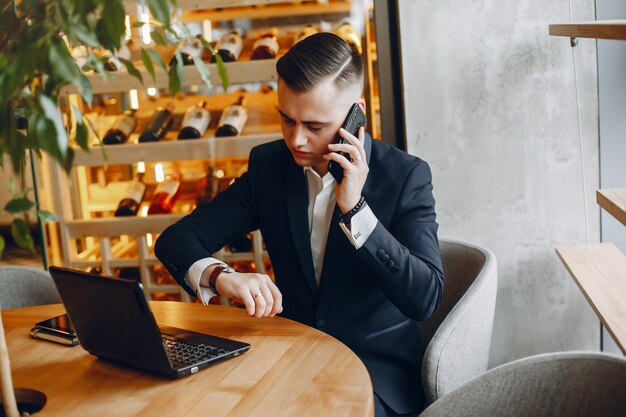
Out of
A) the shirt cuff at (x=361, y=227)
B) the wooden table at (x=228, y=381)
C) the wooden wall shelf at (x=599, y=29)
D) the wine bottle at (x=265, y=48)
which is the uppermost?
the wooden wall shelf at (x=599, y=29)

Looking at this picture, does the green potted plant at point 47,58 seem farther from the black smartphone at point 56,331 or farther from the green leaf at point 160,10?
the black smartphone at point 56,331

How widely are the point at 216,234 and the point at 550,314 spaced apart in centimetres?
143

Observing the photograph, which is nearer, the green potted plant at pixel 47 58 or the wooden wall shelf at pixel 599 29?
the green potted plant at pixel 47 58

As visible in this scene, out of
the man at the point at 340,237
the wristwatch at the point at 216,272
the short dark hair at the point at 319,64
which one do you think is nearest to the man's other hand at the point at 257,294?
the man at the point at 340,237

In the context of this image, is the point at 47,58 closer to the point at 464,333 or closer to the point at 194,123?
the point at 464,333

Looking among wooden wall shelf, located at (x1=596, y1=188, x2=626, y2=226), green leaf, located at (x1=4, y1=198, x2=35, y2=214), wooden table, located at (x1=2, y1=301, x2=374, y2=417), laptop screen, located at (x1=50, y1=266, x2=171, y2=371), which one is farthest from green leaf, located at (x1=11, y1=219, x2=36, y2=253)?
wooden wall shelf, located at (x1=596, y1=188, x2=626, y2=226)

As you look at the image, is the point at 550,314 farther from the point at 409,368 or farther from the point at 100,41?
the point at 100,41

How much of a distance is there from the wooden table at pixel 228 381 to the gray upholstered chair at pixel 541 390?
0.20 metres

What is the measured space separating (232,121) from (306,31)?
45 cm

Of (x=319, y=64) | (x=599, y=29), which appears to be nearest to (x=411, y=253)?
(x=319, y=64)

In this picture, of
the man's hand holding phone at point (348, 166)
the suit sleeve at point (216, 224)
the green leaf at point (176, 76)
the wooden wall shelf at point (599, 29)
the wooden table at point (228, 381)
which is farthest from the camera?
the suit sleeve at point (216, 224)

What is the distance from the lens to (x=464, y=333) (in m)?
2.02

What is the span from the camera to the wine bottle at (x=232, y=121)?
10.5 feet

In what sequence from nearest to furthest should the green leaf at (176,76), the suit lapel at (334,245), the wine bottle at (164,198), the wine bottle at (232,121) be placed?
the green leaf at (176,76) < the suit lapel at (334,245) < the wine bottle at (232,121) < the wine bottle at (164,198)
